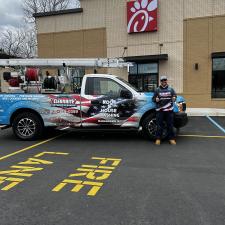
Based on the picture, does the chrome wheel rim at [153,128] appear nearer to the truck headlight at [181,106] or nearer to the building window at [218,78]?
the truck headlight at [181,106]

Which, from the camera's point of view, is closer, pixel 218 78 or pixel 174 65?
pixel 218 78

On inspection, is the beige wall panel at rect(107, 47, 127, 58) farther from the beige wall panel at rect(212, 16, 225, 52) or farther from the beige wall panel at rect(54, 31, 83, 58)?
the beige wall panel at rect(212, 16, 225, 52)

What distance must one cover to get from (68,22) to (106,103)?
49.5 ft

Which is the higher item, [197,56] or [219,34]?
[219,34]

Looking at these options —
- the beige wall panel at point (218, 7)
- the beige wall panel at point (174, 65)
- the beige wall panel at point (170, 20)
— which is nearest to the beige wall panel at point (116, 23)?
the beige wall panel at point (170, 20)

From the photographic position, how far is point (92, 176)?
5691 mm

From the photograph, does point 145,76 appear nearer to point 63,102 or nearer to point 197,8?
point 197,8

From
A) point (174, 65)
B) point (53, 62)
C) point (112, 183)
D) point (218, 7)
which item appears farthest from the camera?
point (174, 65)

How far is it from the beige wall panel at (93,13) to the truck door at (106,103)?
13497 mm

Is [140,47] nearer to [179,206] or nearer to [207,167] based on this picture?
[207,167]

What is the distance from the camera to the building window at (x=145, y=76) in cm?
2073

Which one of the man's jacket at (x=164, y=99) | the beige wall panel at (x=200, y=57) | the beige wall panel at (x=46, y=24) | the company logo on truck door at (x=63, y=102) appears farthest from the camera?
the beige wall panel at (x=46, y=24)

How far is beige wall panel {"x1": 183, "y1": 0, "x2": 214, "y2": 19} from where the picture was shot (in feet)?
62.0

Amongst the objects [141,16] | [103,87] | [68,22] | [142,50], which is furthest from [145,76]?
[103,87]
